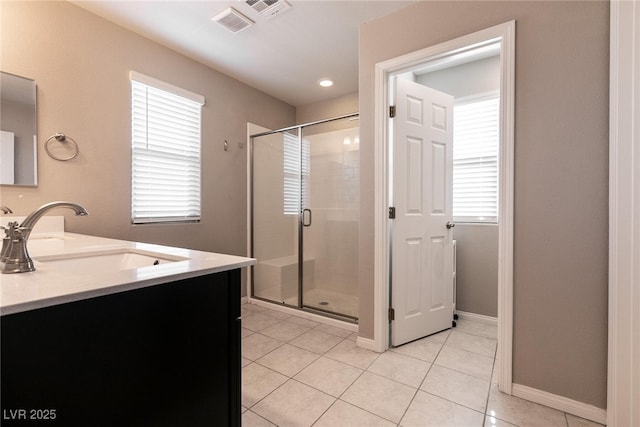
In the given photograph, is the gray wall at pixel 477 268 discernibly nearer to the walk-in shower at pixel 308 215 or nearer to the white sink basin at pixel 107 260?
the walk-in shower at pixel 308 215

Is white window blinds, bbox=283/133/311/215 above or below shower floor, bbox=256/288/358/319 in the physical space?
above

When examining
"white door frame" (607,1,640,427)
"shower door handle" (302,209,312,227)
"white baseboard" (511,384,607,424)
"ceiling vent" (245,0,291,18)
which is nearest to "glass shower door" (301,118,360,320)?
"shower door handle" (302,209,312,227)

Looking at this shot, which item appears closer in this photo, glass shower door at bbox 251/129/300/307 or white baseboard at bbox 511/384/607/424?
white baseboard at bbox 511/384/607/424

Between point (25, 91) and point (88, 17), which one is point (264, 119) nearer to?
point (88, 17)

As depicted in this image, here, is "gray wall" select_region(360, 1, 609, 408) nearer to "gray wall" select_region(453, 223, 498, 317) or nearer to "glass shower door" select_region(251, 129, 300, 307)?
"gray wall" select_region(453, 223, 498, 317)

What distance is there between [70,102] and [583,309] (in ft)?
11.1

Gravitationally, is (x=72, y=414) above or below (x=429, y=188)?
below

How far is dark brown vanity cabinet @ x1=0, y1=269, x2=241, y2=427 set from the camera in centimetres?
61

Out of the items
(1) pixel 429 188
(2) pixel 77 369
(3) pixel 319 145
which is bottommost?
(2) pixel 77 369

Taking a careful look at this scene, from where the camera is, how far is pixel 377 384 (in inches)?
67.6

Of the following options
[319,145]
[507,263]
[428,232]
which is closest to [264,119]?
[319,145]

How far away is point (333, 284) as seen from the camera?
3.05m

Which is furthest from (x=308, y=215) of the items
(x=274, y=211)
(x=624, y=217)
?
(x=624, y=217)

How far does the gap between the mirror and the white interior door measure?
2.41m
